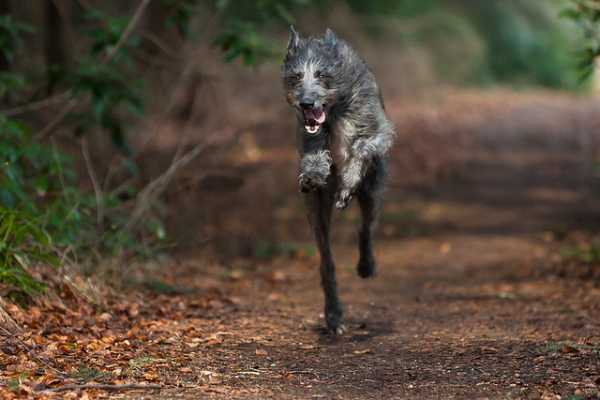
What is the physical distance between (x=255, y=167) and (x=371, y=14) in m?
8.85

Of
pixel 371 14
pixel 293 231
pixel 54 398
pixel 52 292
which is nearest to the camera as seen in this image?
pixel 54 398

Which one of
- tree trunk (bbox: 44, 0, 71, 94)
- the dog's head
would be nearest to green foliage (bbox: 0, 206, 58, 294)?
the dog's head

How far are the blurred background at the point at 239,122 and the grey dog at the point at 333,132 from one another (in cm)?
181

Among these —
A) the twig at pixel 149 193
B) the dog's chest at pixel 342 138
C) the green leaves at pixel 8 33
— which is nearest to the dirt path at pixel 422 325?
the twig at pixel 149 193

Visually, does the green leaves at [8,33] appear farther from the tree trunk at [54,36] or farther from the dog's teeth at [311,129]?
the tree trunk at [54,36]

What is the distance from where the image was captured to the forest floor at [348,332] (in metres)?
5.61

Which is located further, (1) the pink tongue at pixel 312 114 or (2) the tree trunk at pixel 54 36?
(2) the tree trunk at pixel 54 36

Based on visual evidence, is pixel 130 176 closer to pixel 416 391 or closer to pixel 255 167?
pixel 255 167

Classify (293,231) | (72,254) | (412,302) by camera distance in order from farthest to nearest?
(293,231)
(412,302)
(72,254)

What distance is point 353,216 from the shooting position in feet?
47.9

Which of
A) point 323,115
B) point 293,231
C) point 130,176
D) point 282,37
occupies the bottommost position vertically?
point 293,231

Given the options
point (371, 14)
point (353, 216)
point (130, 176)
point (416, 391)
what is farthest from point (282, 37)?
point (416, 391)

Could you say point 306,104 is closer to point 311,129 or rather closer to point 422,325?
point 311,129

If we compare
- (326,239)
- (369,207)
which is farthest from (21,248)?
(369,207)
